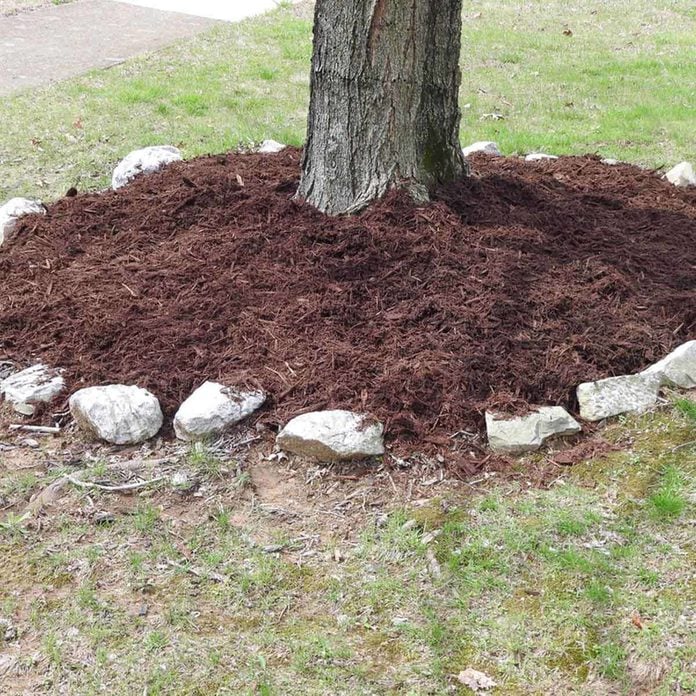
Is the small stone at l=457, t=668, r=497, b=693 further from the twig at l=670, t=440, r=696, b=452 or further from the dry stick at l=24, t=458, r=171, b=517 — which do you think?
the dry stick at l=24, t=458, r=171, b=517

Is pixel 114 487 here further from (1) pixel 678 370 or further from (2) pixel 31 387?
(1) pixel 678 370

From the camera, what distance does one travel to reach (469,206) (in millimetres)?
4566

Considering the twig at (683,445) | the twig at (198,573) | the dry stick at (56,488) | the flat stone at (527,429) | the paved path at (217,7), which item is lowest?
the twig at (198,573)

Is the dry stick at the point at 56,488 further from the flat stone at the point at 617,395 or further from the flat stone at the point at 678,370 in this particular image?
the flat stone at the point at 678,370

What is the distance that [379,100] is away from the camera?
4.35m

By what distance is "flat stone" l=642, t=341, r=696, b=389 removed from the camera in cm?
374

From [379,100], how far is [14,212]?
7.82 feet

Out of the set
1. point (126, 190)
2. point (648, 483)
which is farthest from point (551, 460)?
point (126, 190)

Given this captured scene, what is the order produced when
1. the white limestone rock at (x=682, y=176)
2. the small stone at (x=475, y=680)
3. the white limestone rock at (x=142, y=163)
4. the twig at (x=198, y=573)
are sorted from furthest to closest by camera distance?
the white limestone rock at (x=142, y=163), the white limestone rock at (x=682, y=176), the twig at (x=198, y=573), the small stone at (x=475, y=680)

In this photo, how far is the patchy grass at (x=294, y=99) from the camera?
677 cm

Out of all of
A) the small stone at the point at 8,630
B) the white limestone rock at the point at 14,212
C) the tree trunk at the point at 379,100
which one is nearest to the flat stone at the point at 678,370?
the tree trunk at the point at 379,100

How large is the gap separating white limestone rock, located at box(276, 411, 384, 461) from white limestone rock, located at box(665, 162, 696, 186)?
3.30m

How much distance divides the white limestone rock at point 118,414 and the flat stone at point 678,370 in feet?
6.86

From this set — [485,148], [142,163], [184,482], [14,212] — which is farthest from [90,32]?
[184,482]
